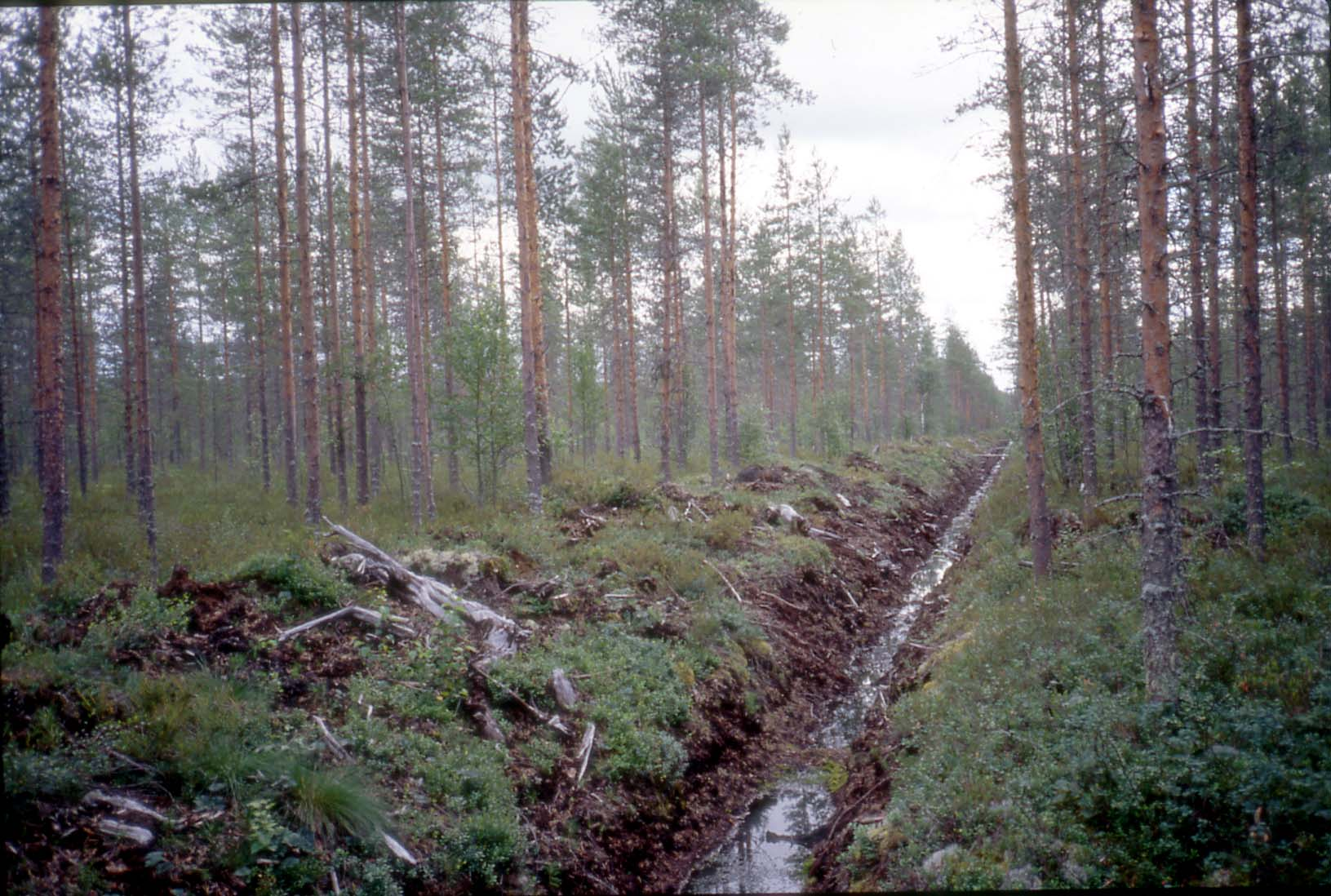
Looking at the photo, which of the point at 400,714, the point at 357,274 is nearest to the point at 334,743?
the point at 400,714

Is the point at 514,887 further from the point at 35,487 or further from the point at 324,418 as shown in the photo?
the point at 35,487

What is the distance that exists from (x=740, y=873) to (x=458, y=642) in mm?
3821

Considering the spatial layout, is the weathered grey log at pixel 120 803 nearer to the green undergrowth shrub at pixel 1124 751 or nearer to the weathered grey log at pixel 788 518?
the green undergrowth shrub at pixel 1124 751

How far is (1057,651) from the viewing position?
7832 mm

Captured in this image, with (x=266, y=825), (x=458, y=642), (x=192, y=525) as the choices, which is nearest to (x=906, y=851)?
(x=266, y=825)

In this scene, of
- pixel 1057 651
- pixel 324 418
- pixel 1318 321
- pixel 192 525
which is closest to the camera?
pixel 1057 651

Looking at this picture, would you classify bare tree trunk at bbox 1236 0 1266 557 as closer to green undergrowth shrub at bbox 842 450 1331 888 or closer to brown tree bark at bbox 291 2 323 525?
green undergrowth shrub at bbox 842 450 1331 888

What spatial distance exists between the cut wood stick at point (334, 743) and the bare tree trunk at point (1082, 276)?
12.9 meters

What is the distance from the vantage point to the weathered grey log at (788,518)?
16656mm

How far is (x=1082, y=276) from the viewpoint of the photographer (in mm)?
13555

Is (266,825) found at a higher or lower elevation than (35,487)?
lower

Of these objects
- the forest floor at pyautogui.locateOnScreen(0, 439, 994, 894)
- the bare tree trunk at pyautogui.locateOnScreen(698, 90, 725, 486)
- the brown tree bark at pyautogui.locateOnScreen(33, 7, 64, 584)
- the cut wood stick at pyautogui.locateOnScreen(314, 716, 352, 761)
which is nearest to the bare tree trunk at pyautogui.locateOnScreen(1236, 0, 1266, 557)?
the forest floor at pyautogui.locateOnScreen(0, 439, 994, 894)

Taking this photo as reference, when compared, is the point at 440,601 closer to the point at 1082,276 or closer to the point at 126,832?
the point at 126,832

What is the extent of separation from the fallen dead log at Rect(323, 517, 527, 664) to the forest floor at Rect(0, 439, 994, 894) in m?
0.21
